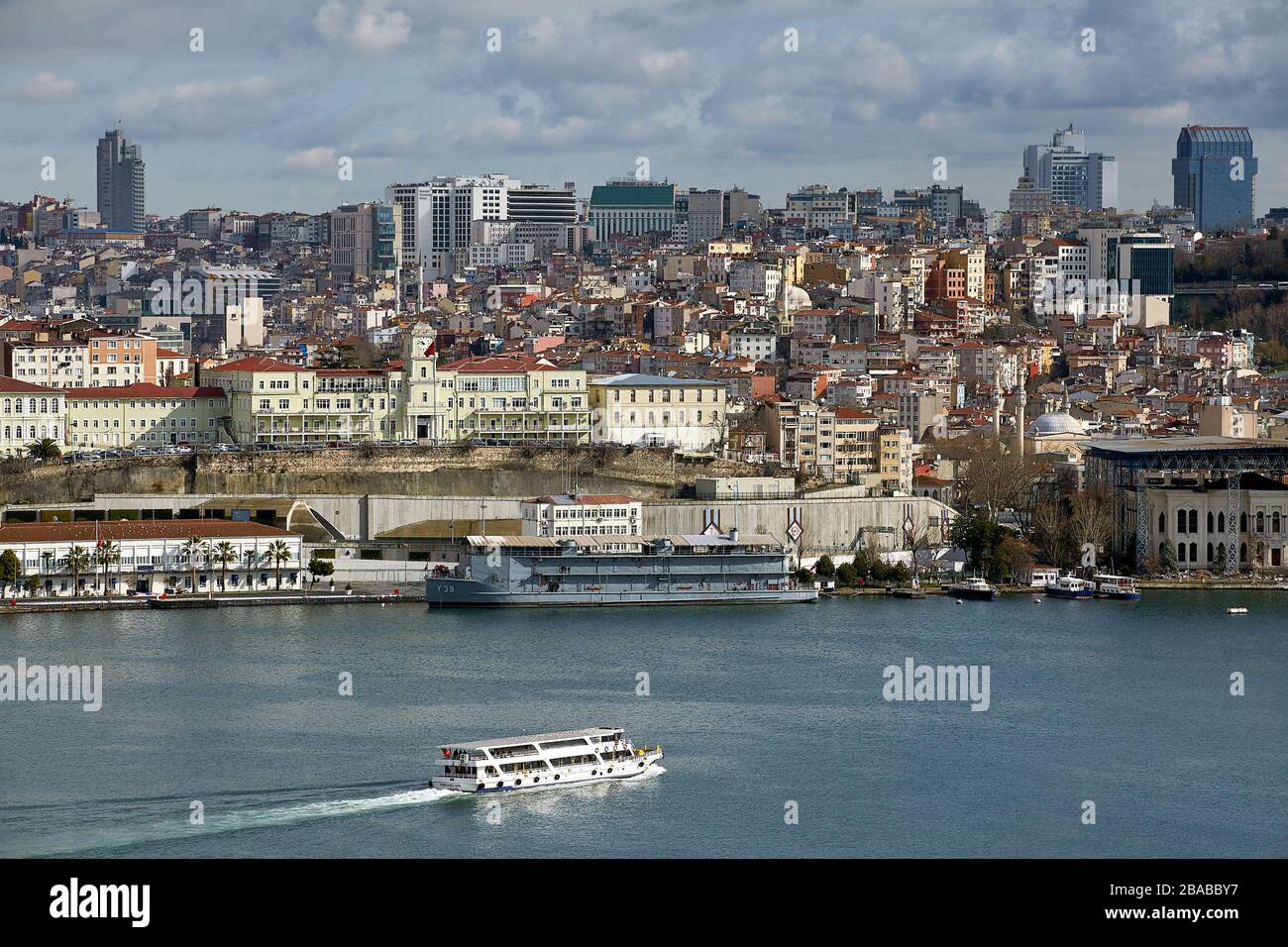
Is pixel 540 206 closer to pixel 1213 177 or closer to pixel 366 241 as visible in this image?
pixel 366 241

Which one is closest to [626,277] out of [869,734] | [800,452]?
[800,452]

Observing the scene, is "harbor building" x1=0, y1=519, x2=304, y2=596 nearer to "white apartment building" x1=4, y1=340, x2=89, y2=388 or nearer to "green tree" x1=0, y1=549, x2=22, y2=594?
"green tree" x1=0, y1=549, x2=22, y2=594

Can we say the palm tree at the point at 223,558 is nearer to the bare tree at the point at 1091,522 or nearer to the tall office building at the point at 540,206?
the bare tree at the point at 1091,522

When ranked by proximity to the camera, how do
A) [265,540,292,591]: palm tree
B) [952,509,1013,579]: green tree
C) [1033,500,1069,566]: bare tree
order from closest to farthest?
1. [265,540,292,591]: palm tree
2. [952,509,1013,579]: green tree
3. [1033,500,1069,566]: bare tree

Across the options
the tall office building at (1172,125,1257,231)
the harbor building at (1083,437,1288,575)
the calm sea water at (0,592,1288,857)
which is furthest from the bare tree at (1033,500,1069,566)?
the tall office building at (1172,125,1257,231)
